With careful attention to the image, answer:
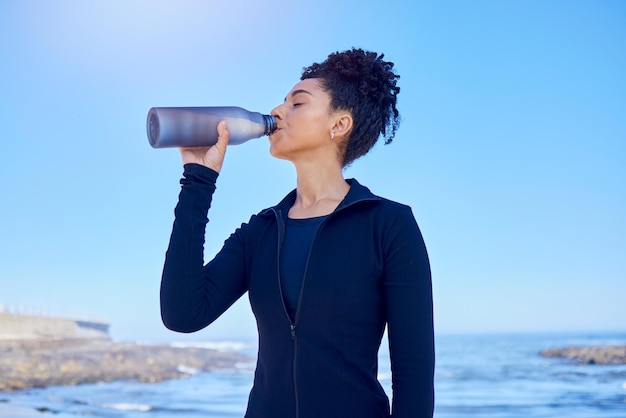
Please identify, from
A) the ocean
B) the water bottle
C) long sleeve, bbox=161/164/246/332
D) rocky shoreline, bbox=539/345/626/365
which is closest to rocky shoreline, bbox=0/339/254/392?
the ocean

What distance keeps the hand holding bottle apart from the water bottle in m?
0.01

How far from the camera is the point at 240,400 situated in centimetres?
1088

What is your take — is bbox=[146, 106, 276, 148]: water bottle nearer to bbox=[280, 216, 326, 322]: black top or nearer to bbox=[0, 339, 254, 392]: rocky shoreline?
bbox=[280, 216, 326, 322]: black top

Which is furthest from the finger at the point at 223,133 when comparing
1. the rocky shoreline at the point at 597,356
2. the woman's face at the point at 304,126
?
the rocky shoreline at the point at 597,356

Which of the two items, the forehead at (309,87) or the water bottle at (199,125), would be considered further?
the forehead at (309,87)

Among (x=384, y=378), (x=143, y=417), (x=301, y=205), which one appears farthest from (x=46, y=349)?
(x=301, y=205)

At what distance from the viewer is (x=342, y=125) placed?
1.71 metres

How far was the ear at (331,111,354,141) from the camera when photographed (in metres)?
1.71

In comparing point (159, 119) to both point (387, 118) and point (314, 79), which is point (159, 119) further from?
point (387, 118)

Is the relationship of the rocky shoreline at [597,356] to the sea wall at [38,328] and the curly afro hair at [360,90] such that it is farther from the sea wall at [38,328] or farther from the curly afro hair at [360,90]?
the curly afro hair at [360,90]

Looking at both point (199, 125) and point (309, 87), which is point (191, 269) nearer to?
point (199, 125)

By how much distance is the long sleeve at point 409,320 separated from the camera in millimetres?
1373

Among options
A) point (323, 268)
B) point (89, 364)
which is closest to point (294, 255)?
point (323, 268)

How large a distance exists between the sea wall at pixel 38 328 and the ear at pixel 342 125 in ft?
88.1
